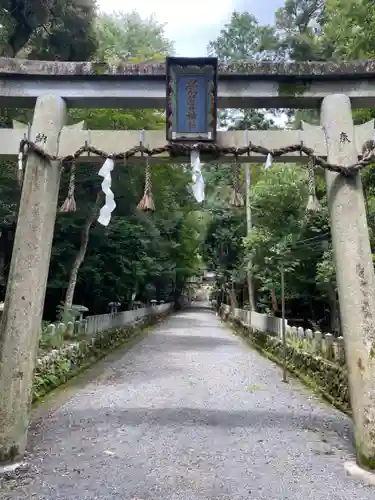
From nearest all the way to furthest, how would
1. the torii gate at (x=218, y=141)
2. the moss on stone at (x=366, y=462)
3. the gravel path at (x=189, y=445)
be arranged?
the gravel path at (x=189, y=445) < the moss on stone at (x=366, y=462) < the torii gate at (x=218, y=141)

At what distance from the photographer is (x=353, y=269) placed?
5.07 metres

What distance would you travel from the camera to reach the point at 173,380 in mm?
10016

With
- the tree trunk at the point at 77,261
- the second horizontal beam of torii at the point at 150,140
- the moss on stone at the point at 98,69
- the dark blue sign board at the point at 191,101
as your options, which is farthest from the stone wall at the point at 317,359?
the tree trunk at the point at 77,261

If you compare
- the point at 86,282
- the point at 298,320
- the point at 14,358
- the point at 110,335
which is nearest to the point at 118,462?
the point at 14,358

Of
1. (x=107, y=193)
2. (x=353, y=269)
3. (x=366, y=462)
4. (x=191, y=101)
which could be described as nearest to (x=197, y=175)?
(x=191, y=101)

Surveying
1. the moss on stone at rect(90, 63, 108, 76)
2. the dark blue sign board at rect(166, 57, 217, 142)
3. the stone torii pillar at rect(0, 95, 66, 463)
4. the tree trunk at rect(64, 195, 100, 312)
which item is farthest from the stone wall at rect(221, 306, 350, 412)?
the tree trunk at rect(64, 195, 100, 312)

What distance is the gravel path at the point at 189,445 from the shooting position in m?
4.29

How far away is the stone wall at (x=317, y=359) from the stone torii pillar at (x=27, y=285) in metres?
4.71

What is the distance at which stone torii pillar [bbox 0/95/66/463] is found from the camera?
475cm

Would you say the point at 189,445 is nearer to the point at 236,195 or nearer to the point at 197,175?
the point at 236,195

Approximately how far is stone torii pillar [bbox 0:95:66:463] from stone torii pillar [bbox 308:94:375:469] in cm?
322

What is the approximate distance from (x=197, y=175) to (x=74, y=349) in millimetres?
6864

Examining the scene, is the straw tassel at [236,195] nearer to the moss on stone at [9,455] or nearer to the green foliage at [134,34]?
the moss on stone at [9,455]

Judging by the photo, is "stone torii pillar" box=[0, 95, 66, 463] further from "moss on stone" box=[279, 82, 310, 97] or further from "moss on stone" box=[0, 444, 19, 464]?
"moss on stone" box=[279, 82, 310, 97]
